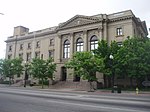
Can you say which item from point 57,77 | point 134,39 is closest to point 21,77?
point 57,77

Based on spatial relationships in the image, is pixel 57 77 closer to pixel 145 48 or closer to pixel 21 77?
pixel 21 77

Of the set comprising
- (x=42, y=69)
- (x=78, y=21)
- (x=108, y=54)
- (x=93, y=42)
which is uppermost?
(x=78, y=21)

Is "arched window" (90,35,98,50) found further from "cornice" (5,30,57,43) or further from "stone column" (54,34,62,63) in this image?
"cornice" (5,30,57,43)

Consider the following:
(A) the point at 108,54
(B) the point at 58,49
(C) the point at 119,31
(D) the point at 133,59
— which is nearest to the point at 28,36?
(B) the point at 58,49

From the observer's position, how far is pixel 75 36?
48.3 metres

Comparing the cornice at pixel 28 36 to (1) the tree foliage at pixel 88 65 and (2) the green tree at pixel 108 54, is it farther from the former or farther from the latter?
(1) the tree foliage at pixel 88 65

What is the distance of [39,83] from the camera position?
49.8m

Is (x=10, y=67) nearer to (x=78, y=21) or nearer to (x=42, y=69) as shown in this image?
(x=42, y=69)

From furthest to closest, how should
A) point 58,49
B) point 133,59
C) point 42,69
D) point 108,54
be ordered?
point 58,49
point 42,69
point 108,54
point 133,59

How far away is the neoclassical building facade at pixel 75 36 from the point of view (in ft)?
140

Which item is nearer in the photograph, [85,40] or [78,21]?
[85,40]

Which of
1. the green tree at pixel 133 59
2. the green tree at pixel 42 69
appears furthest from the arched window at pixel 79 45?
the green tree at pixel 133 59

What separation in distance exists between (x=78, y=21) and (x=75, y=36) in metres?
3.76

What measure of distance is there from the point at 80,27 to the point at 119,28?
954cm
